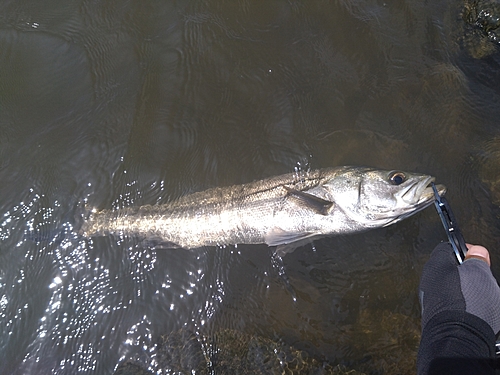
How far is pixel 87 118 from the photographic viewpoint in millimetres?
5609

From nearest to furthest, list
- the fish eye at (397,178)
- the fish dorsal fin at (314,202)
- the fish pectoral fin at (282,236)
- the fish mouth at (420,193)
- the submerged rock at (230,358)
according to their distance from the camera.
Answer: the fish mouth at (420,193) → the submerged rock at (230,358) → the fish eye at (397,178) → the fish dorsal fin at (314,202) → the fish pectoral fin at (282,236)

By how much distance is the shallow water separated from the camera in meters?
4.62

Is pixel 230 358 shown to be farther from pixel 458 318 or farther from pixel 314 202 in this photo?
pixel 458 318

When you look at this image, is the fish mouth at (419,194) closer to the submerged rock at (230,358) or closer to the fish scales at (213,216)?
the fish scales at (213,216)

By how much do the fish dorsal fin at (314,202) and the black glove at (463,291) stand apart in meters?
1.44

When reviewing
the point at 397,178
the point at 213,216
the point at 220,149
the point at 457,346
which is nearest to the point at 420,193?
the point at 397,178

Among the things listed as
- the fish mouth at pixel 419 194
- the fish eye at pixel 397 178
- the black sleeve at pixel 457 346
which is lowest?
the black sleeve at pixel 457 346

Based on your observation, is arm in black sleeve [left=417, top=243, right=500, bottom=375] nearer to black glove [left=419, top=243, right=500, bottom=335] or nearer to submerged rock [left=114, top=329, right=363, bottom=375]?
black glove [left=419, top=243, right=500, bottom=335]

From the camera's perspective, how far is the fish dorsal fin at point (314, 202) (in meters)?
4.57

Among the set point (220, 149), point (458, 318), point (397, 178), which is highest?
point (220, 149)

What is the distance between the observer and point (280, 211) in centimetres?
470

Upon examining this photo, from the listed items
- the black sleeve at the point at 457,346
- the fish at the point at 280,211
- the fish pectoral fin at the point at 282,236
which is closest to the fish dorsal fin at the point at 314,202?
the fish at the point at 280,211

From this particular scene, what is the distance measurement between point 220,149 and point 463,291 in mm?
3502

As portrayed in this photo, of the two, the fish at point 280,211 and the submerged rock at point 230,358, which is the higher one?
the fish at point 280,211
